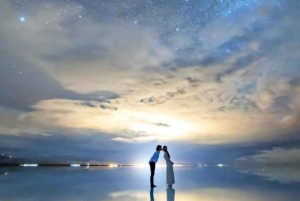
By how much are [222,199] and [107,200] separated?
3.19 meters

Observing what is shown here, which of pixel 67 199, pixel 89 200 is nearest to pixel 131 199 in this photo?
pixel 89 200

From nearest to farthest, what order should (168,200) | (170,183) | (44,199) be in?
(168,200) < (44,199) < (170,183)

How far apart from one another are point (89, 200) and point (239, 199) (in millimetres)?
4161

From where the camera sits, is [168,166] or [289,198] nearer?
[289,198]

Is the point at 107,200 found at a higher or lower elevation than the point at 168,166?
lower

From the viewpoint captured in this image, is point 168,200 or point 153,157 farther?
point 153,157

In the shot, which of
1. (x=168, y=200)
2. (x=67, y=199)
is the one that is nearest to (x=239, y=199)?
(x=168, y=200)

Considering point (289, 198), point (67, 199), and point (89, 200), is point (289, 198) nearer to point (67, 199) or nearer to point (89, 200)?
point (89, 200)

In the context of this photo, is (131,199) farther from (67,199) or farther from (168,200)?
(67,199)

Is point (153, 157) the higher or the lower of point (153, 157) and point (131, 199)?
the higher

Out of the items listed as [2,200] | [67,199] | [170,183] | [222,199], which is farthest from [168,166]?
[2,200]

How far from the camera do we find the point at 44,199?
7949mm

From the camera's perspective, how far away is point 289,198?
7.72 metres

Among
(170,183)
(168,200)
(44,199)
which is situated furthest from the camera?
(170,183)
